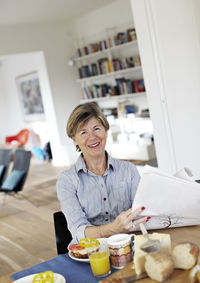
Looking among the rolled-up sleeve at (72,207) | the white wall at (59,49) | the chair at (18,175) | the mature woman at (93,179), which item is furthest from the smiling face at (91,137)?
the white wall at (59,49)

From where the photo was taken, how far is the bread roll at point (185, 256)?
128cm

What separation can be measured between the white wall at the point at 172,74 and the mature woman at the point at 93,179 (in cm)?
239

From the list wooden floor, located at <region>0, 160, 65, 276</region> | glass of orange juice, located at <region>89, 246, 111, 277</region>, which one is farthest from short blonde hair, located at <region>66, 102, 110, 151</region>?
wooden floor, located at <region>0, 160, 65, 276</region>

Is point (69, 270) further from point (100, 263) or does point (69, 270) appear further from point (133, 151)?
point (133, 151)

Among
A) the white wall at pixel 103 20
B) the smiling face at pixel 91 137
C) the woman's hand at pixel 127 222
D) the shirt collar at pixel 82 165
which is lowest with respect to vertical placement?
the woman's hand at pixel 127 222

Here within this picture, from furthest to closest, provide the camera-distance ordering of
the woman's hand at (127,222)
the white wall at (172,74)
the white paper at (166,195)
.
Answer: the white wall at (172,74), the woman's hand at (127,222), the white paper at (166,195)

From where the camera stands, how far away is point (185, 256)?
4.22ft

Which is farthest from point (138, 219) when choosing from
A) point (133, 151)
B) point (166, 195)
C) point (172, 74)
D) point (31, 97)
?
point (31, 97)

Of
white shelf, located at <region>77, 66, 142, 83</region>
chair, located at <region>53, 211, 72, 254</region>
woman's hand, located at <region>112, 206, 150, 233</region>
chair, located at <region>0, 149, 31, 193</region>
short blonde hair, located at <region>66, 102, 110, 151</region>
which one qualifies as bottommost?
chair, located at <region>0, 149, 31, 193</region>

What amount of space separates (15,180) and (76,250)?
447 cm

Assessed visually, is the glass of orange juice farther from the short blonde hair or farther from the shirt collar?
the short blonde hair

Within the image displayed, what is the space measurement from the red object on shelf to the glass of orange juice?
31.1 ft

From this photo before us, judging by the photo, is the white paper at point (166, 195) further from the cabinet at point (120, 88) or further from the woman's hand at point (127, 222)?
the cabinet at point (120, 88)

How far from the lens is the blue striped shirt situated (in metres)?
2.01
